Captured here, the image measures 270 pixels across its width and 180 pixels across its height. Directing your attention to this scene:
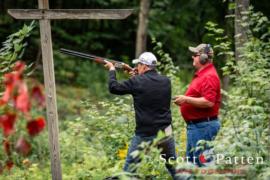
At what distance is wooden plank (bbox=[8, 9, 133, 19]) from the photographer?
24.4 ft

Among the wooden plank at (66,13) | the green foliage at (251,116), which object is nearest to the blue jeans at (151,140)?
the green foliage at (251,116)

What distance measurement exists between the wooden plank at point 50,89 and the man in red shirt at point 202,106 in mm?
1595

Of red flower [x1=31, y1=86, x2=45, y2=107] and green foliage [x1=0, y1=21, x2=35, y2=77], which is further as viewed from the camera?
green foliage [x1=0, y1=21, x2=35, y2=77]

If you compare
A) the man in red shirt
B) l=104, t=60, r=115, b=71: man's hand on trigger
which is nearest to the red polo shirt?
the man in red shirt

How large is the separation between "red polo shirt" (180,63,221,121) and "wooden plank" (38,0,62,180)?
1.70 metres

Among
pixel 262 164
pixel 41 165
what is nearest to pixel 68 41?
pixel 41 165

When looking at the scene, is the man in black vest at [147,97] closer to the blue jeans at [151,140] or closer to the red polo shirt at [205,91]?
the blue jeans at [151,140]

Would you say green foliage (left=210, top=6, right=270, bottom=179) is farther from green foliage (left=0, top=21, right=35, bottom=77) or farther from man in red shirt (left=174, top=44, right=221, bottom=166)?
green foliage (left=0, top=21, right=35, bottom=77)

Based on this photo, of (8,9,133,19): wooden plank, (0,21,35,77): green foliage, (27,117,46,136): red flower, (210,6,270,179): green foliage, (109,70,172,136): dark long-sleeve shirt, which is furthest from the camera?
(0,21,35,77): green foliage

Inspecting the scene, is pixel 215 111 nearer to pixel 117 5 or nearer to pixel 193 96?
pixel 193 96

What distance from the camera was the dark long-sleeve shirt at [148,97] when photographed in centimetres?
698

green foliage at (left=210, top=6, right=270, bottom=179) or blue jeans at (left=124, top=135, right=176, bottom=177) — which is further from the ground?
green foliage at (left=210, top=6, right=270, bottom=179)

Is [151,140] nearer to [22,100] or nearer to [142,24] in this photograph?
[22,100]

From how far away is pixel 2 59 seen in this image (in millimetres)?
7977
